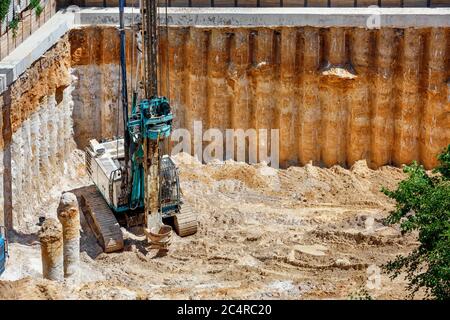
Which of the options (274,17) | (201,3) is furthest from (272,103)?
(201,3)

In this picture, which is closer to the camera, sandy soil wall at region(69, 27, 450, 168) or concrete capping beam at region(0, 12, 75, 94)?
concrete capping beam at region(0, 12, 75, 94)

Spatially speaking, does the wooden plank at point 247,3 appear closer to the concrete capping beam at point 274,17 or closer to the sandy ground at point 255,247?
the concrete capping beam at point 274,17

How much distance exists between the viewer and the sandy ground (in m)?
25.2

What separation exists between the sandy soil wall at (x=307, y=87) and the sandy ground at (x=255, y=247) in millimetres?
1081

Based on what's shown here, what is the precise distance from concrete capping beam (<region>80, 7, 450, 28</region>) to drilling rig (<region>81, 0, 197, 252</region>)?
16.2 ft

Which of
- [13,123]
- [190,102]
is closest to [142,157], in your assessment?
[13,123]

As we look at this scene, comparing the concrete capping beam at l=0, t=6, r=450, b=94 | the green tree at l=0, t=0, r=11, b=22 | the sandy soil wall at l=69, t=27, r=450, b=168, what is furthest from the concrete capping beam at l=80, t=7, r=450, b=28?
the green tree at l=0, t=0, r=11, b=22

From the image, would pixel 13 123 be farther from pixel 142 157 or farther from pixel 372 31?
pixel 372 31

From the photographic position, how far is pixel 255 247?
28.7m

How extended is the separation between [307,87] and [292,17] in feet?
7.78

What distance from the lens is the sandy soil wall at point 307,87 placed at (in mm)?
33656

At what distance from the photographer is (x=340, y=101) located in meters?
34.1

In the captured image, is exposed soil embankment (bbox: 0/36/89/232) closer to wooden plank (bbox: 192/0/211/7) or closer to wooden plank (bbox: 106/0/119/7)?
wooden plank (bbox: 106/0/119/7)

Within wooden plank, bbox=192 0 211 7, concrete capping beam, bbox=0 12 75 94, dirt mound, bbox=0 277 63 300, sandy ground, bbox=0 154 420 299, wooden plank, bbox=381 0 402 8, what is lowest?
sandy ground, bbox=0 154 420 299
